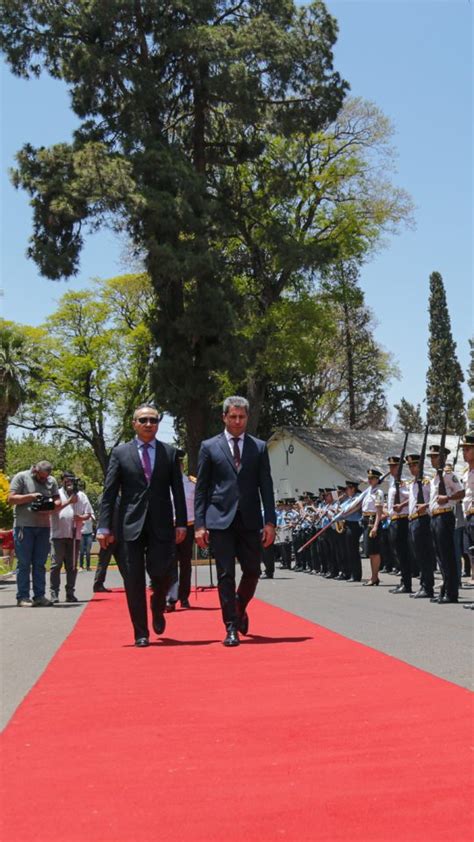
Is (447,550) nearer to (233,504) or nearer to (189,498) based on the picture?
(189,498)

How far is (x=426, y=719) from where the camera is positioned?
5.88 meters

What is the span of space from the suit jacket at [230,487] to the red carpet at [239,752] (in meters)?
1.35

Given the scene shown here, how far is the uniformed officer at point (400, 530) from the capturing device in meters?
17.0

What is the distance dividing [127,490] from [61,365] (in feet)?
187

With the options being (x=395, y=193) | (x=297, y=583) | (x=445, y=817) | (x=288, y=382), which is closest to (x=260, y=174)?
(x=395, y=193)

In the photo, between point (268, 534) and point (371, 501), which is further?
point (371, 501)

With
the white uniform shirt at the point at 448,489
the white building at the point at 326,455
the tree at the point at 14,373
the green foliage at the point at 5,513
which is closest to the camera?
the white uniform shirt at the point at 448,489

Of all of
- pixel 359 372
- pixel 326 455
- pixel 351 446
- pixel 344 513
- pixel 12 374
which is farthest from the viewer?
pixel 359 372

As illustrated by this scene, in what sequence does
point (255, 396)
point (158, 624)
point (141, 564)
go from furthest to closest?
1. point (255, 396)
2. point (158, 624)
3. point (141, 564)

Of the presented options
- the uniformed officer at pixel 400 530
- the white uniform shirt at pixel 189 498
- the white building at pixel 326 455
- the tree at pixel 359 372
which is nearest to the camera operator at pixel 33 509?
the white uniform shirt at pixel 189 498

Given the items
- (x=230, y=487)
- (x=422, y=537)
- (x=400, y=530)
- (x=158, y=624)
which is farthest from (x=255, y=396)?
(x=230, y=487)

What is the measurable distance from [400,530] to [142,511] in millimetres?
8977

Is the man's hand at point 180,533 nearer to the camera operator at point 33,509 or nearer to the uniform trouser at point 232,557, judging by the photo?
the uniform trouser at point 232,557

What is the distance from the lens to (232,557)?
9.48 meters
